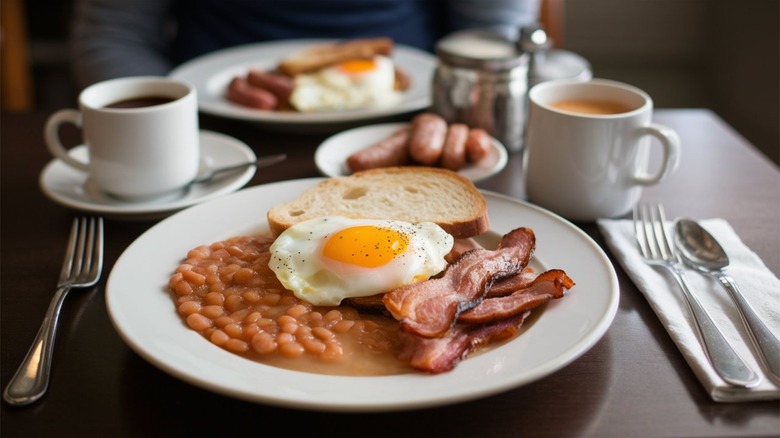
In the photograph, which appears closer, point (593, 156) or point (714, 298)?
point (714, 298)

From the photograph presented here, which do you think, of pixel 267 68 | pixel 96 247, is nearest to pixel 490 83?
pixel 267 68

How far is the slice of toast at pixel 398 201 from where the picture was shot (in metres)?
1.38

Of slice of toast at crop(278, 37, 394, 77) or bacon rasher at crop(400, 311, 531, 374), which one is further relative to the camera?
slice of toast at crop(278, 37, 394, 77)

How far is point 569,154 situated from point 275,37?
174 cm

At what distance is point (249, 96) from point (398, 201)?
2.62 ft

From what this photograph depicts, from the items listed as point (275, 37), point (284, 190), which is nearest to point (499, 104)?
point (284, 190)

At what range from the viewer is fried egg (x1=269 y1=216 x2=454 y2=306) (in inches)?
46.4

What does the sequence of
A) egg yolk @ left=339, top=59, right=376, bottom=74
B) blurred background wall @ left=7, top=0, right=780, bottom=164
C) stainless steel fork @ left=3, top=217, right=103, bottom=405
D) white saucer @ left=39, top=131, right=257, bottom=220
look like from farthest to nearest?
blurred background wall @ left=7, top=0, right=780, bottom=164, egg yolk @ left=339, top=59, right=376, bottom=74, white saucer @ left=39, top=131, right=257, bottom=220, stainless steel fork @ left=3, top=217, right=103, bottom=405

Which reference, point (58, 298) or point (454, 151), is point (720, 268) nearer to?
point (454, 151)

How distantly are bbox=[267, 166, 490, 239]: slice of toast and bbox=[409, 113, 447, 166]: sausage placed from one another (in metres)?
0.15

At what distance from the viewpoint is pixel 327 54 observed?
2.40m

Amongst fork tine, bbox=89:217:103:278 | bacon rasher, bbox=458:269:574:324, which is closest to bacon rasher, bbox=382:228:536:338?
bacon rasher, bbox=458:269:574:324

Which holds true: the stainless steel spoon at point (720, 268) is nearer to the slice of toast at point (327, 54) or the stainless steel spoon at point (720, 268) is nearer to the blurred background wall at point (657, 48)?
the slice of toast at point (327, 54)

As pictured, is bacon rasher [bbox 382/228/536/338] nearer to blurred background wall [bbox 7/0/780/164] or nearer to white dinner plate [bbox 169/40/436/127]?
white dinner plate [bbox 169/40/436/127]
